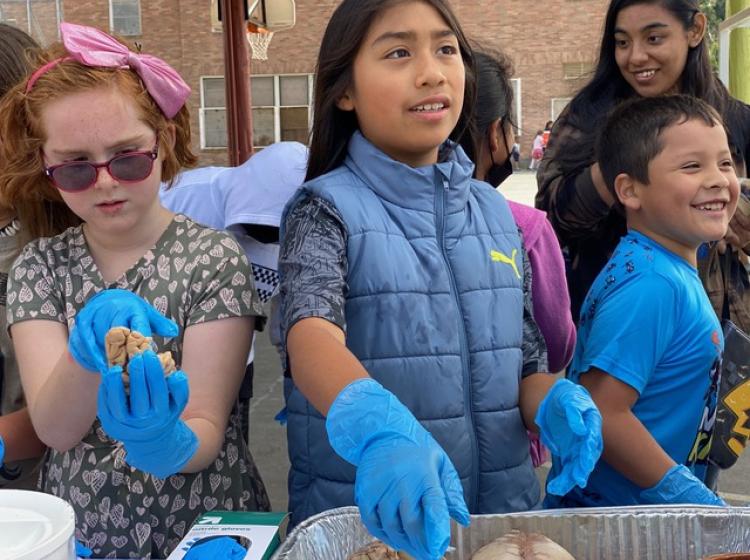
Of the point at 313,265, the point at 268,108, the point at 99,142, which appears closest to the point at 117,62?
the point at 99,142

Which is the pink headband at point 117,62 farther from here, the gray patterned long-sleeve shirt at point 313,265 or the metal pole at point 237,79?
the metal pole at point 237,79

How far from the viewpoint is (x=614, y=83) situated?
208 centimetres

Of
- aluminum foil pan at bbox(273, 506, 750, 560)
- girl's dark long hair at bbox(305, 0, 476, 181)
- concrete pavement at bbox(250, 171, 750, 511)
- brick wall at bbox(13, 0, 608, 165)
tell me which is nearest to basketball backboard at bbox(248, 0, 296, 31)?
concrete pavement at bbox(250, 171, 750, 511)

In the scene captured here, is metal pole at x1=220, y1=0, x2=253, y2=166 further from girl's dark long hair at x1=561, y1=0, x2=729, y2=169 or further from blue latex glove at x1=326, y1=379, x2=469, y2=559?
blue latex glove at x1=326, y1=379, x2=469, y2=559

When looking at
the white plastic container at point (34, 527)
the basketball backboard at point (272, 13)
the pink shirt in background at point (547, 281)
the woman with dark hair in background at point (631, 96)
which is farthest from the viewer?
the basketball backboard at point (272, 13)

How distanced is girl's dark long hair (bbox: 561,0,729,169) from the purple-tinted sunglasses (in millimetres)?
1115

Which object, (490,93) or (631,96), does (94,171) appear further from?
(631,96)

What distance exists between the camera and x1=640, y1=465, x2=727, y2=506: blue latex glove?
1.21m

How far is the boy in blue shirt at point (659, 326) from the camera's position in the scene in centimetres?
130

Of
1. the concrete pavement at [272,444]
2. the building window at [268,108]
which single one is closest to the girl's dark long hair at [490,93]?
the concrete pavement at [272,444]

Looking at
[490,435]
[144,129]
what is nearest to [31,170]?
[144,129]

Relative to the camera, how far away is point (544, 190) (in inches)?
79.0

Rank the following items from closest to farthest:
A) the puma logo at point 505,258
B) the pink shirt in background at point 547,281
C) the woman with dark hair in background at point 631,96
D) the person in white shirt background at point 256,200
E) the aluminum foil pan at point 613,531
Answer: the aluminum foil pan at point 613,531 < the puma logo at point 505,258 < the pink shirt in background at point 547,281 < the woman with dark hair in background at point 631,96 < the person in white shirt background at point 256,200

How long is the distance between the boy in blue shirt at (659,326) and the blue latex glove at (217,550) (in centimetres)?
62
